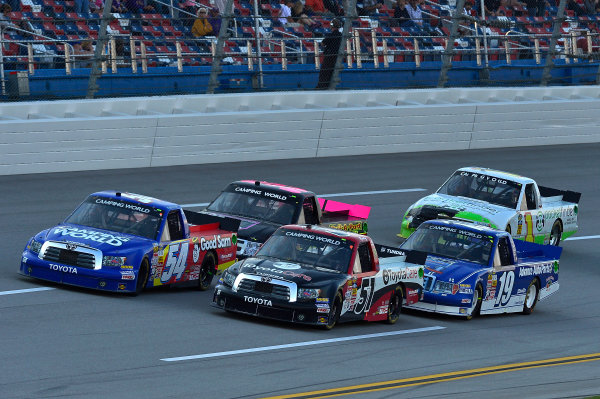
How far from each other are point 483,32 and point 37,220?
14.4m

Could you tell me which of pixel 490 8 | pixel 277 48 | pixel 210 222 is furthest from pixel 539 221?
pixel 490 8

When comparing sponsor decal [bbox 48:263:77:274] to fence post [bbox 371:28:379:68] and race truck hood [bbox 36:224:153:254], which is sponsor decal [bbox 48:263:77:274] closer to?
race truck hood [bbox 36:224:153:254]

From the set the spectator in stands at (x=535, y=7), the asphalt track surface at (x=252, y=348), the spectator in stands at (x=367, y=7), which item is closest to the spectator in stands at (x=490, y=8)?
the spectator in stands at (x=535, y=7)

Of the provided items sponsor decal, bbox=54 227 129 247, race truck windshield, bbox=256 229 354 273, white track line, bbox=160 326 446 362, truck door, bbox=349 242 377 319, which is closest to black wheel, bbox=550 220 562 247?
white track line, bbox=160 326 446 362

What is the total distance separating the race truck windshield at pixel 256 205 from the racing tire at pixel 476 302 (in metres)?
3.13

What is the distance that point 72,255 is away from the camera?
14.5m

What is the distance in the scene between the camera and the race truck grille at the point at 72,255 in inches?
570

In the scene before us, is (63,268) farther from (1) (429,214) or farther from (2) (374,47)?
(2) (374,47)

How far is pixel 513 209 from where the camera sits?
2109cm

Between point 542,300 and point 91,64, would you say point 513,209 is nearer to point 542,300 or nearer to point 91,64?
point 542,300

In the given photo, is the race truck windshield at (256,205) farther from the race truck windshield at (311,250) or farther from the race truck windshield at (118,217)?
the race truck windshield at (311,250)

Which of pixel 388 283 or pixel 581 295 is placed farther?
pixel 581 295

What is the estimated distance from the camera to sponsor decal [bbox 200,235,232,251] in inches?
631

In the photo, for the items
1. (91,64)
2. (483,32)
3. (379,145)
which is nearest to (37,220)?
(91,64)
